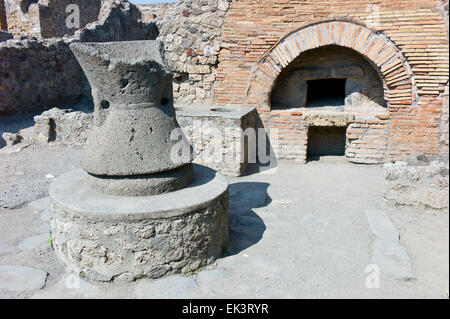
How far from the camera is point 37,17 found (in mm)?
12867

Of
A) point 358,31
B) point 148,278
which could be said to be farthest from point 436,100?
point 148,278

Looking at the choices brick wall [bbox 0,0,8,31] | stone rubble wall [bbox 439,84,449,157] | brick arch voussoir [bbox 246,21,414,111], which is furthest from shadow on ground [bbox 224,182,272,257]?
brick wall [bbox 0,0,8,31]

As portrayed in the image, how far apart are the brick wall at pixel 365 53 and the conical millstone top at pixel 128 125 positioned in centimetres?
332

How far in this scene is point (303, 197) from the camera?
5133 millimetres

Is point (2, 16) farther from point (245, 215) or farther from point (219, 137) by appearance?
point (245, 215)

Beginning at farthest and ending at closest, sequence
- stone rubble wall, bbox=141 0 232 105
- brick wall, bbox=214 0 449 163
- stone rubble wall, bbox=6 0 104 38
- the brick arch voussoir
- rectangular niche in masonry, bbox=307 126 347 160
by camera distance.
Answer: stone rubble wall, bbox=6 0 104 38, rectangular niche in masonry, bbox=307 126 347 160, stone rubble wall, bbox=141 0 232 105, the brick arch voussoir, brick wall, bbox=214 0 449 163

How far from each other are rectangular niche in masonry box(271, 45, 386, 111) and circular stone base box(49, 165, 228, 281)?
413 centimetres

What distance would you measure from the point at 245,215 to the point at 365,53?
3.51 m

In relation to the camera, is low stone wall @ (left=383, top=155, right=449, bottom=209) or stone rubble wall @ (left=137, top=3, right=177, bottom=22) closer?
low stone wall @ (left=383, top=155, right=449, bottom=209)

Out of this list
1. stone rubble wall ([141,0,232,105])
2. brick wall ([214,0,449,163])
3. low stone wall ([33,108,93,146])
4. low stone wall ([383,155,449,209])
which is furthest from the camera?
low stone wall ([33,108,93,146])

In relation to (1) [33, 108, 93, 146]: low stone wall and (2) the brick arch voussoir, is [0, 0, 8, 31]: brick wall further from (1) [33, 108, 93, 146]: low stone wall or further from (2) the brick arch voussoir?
(2) the brick arch voussoir

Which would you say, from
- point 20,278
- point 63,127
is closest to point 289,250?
point 20,278

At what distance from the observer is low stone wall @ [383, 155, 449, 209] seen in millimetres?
4410

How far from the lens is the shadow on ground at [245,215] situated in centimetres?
385
